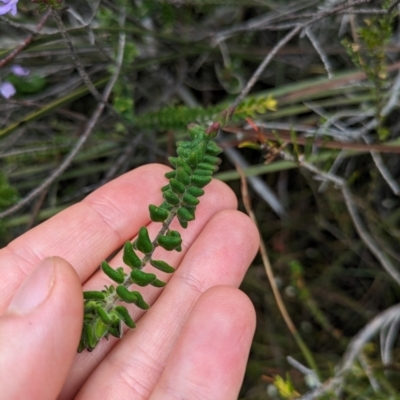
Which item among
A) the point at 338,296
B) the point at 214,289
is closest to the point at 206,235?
the point at 214,289

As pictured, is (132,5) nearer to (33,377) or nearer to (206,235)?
(206,235)

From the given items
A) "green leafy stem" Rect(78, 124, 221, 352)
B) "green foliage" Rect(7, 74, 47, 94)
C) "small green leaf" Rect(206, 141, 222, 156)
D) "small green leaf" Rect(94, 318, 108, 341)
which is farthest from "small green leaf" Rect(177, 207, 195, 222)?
"green foliage" Rect(7, 74, 47, 94)

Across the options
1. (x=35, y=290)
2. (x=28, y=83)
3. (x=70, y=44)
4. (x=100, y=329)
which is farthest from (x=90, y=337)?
(x=28, y=83)

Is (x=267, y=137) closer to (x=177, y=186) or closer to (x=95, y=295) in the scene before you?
(x=177, y=186)

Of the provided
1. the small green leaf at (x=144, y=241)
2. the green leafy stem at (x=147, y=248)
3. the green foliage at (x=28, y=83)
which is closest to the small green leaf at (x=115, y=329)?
the green leafy stem at (x=147, y=248)

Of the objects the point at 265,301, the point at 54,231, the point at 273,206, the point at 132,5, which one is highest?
the point at 132,5

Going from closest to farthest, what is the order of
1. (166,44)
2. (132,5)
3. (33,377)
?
(33,377) → (132,5) → (166,44)
